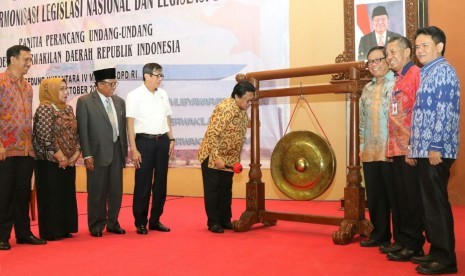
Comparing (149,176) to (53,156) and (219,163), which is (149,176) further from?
(53,156)

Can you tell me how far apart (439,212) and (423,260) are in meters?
0.34

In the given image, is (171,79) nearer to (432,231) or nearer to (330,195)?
(330,195)

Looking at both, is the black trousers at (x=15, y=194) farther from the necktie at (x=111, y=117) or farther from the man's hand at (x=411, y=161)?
the man's hand at (x=411, y=161)

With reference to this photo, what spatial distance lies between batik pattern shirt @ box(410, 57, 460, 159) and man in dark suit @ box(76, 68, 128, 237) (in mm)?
2556

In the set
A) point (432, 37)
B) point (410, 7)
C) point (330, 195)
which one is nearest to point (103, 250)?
point (432, 37)

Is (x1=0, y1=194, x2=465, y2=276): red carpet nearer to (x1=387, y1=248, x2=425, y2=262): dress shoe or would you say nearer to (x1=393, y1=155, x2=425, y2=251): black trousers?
(x1=387, y1=248, x2=425, y2=262): dress shoe

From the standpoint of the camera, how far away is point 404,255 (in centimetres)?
371

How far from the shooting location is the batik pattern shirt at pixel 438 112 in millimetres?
3254

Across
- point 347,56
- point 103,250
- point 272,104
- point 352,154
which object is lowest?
point 103,250

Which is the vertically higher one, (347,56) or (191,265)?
(347,56)

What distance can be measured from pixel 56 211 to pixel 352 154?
2.28m

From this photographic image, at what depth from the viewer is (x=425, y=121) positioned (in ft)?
10.9

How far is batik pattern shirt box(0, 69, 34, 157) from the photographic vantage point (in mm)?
4332

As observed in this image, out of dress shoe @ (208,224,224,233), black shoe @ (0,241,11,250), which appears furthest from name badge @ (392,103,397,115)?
black shoe @ (0,241,11,250)
